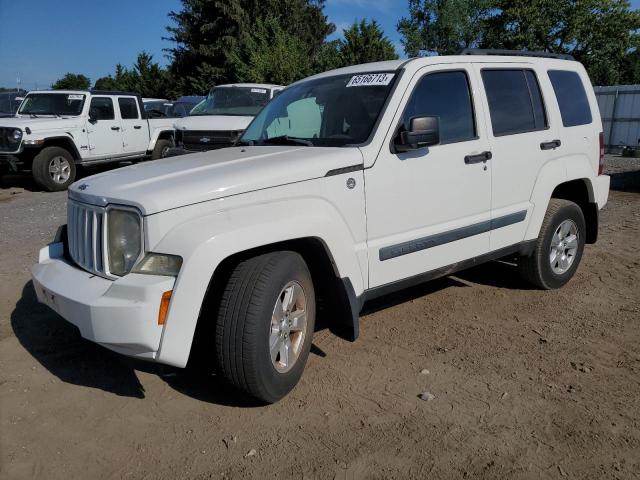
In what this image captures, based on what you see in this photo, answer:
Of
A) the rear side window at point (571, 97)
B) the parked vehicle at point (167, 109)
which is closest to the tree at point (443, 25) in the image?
the parked vehicle at point (167, 109)

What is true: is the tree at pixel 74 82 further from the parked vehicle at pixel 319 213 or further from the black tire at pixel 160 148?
the parked vehicle at pixel 319 213

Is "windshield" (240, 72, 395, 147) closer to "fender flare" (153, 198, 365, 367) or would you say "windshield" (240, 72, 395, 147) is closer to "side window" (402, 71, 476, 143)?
"side window" (402, 71, 476, 143)

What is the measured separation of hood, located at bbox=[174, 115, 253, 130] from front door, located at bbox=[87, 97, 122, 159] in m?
1.91

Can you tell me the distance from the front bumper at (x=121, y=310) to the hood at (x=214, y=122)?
7915 mm

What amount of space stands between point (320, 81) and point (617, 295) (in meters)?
3.22

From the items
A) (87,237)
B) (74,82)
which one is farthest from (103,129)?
(74,82)

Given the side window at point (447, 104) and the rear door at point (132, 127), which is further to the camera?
the rear door at point (132, 127)

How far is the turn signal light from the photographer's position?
2.66 metres

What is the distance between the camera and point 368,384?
3.45 m

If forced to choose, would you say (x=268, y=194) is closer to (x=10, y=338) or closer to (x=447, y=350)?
(x=447, y=350)

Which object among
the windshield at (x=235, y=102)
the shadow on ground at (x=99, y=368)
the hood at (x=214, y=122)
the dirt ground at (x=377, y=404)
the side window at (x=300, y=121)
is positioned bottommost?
the dirt ground at (x=377, y=404)

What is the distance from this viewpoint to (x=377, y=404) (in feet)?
10.6

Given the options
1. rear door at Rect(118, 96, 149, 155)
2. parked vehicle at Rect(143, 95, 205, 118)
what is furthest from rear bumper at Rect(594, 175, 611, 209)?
parked vehicle at Rect(143, 95, 205, 118)

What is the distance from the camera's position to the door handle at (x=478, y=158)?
398 centimetres
